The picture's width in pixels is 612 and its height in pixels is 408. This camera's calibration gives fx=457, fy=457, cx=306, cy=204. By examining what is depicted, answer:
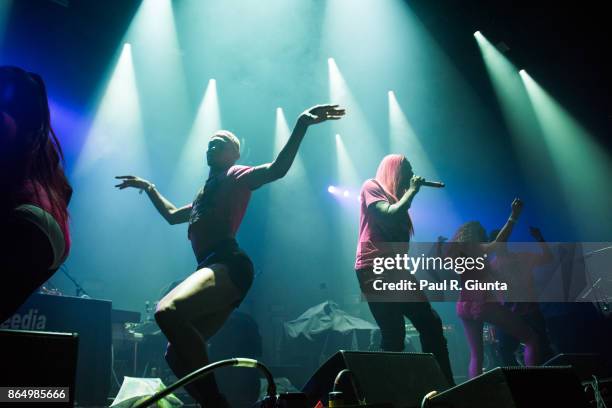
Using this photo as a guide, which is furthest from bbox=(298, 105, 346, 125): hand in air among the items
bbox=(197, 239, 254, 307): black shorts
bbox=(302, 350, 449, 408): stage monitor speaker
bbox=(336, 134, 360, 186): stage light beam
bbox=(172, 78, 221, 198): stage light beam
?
bbox=(336, 134, 360, 186): stage light beam

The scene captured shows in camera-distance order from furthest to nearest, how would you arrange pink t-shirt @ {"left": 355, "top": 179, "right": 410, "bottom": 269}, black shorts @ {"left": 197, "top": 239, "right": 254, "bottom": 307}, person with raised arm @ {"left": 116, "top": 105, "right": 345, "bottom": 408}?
pink t-shirt @ {"left": 355, "top": 179, "right": 410, "bottom": 269} → black shorts @ {"left": 197, "top": 239, "right": 254, "bottom": 307} → person with raised arm @ {"left": 116, "top": 105, "right": 345, "bottom": 408}

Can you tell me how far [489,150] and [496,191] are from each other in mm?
1063

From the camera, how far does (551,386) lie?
1464mm

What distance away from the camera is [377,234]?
3.89 metres

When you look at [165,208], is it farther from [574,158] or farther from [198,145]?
[574,158]

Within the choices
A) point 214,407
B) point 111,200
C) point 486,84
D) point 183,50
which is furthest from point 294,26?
point 214,407

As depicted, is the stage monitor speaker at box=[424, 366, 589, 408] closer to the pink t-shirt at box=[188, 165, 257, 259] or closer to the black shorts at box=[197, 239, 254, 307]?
the black shorts at box=[197, 239, 254, 307]

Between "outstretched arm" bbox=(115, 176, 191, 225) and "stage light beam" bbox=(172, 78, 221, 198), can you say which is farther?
"stage light beam" bbox=(172, 78, 221, 198)

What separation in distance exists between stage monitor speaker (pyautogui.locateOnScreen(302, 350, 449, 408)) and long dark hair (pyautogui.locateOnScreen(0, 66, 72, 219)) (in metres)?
1.39

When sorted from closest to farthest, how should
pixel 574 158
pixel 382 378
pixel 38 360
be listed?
pixel 38 360 < pixel 382 378 < pixel 574 158

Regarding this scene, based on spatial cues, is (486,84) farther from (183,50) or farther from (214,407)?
(214,407)

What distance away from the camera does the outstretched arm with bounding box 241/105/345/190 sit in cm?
285

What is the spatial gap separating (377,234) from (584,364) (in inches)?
96.2

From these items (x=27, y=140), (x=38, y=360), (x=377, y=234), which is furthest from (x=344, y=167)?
(x=38, y=360)
